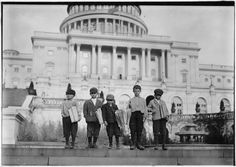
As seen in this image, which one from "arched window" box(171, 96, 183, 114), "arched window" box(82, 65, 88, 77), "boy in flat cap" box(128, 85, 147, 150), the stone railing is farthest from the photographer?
"arched window" box(82, 65, 88, 77)

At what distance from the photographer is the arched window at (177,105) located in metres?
15.0

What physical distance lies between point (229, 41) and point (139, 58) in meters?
15.2

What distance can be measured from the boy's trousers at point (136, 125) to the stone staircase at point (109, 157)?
1.42 ft

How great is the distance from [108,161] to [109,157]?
0.09 m

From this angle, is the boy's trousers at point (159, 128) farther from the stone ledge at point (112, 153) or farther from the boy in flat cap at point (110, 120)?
the boy in flat cap at point (110, 120)

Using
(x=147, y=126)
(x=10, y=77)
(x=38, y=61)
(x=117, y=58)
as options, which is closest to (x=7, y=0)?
(x=10, y=77)

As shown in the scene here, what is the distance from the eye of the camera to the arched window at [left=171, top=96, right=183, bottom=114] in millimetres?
14978

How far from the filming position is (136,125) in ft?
31.0

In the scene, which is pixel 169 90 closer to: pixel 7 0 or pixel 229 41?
pixel 229 41

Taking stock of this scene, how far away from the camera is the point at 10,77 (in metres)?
11.1

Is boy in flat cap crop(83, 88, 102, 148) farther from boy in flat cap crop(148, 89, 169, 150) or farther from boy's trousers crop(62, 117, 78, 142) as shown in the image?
boy in flat cap crop(148, 89, 169, 150)

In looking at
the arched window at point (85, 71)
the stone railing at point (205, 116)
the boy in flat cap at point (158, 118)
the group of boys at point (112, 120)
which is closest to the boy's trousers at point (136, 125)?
the group of boys at point (112, 120)

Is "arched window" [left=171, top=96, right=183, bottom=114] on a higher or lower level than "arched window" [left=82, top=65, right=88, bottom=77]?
lower

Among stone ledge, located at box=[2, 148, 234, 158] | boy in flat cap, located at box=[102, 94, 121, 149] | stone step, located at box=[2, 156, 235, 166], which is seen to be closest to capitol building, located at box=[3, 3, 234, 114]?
boy in flat cap, located at box=[102, 94, 121, 149]
